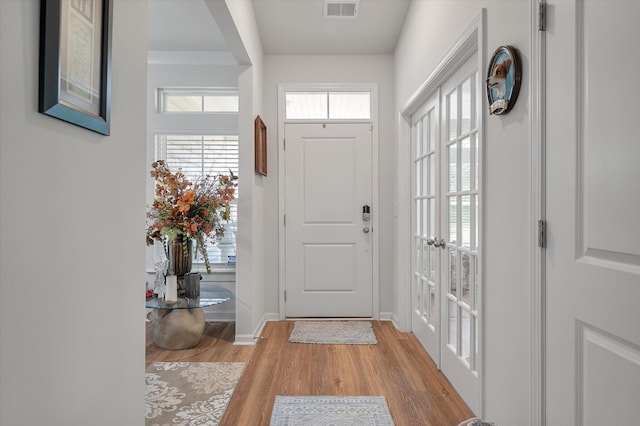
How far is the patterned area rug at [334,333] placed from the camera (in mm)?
3172

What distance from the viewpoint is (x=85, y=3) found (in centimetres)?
88

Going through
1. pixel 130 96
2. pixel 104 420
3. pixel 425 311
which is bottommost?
pixel 425 311

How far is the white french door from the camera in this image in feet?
6.66

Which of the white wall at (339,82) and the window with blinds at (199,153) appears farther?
the window with blinds at (199,153)

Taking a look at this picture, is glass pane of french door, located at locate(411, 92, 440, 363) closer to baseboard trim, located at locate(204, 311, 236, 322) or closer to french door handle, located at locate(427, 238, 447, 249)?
french door handle, located at locate(427, 238, 447, 249)

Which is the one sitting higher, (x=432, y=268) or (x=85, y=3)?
(x=85, y=3)

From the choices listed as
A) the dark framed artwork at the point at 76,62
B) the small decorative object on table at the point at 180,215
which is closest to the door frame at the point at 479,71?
the dark framed artwork at the point at 76,62

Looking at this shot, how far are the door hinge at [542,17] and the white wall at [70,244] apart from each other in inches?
52.0

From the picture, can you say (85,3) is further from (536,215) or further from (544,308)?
(544,308)

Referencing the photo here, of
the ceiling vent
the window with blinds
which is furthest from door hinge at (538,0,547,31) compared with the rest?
the window with blinds

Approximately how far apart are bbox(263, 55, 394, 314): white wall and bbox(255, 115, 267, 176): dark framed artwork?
180 mm

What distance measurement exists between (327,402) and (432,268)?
3.86 ft

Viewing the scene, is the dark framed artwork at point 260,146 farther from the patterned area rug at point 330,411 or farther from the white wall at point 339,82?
Answer: the patterned area rug at point 330,411

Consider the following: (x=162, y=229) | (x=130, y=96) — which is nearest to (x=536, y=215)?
(x=130, y=96)
